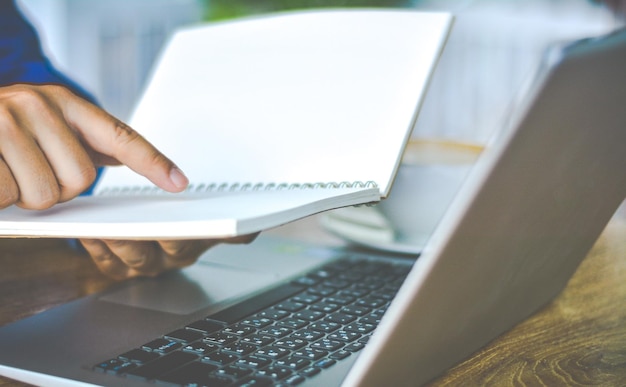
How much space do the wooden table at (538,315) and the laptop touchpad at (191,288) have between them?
0.18ft

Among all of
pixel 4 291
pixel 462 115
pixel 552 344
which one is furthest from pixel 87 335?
pixel 462 115

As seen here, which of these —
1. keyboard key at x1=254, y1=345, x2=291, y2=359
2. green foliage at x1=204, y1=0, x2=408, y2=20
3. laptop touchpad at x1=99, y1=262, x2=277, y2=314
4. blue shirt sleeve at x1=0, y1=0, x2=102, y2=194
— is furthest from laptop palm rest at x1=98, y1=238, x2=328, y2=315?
green foliage at x1=204, y1=0, x2=408, y2=20

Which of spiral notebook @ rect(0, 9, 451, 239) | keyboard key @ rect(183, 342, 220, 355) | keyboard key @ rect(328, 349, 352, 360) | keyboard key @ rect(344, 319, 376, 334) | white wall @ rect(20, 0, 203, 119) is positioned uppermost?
white wall @ rect(20, 0, 203, 119)

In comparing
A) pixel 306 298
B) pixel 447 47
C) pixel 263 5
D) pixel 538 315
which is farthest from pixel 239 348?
pixel 447 47

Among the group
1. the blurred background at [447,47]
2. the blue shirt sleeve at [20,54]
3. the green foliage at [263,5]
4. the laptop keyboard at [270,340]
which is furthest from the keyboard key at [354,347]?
the blurred background at [447,47]

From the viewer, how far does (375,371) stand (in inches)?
11.3

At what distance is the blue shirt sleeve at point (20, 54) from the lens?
2.84 ft

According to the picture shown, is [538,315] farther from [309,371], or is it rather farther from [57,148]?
[57,148]

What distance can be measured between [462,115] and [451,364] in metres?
3.63

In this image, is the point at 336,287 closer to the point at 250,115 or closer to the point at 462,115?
the point at 250,115

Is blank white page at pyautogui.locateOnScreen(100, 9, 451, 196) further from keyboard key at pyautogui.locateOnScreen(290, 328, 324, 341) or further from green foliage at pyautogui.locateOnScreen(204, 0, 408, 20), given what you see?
green foliage at pyautogui.locateOnScreen(204, 0, 408, 20)

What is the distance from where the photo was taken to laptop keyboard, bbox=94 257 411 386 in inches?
13.4

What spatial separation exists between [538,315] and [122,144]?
0.32 meters

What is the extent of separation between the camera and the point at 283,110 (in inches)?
23.3
